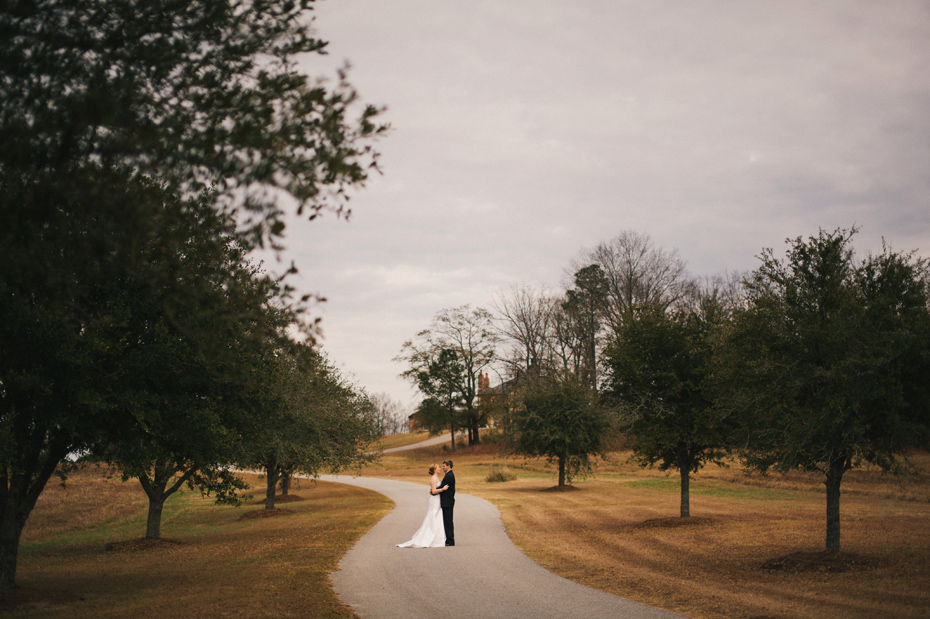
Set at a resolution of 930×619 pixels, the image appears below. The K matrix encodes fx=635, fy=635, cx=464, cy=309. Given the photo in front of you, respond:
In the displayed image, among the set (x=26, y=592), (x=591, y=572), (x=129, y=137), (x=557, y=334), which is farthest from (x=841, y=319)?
(x=557, y=334)

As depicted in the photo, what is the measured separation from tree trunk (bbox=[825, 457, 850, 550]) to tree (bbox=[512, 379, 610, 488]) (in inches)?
760

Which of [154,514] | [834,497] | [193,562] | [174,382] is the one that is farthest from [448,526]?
[154,514]

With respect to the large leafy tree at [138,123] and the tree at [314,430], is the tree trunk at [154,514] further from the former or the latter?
the large leafy tree at [138,123]

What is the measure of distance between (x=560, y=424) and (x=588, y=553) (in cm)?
1955

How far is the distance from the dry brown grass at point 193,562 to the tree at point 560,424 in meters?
9.04

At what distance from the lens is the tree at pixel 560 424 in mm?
32906

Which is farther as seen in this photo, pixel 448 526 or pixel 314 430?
pixel 314 430

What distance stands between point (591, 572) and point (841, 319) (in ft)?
21.3

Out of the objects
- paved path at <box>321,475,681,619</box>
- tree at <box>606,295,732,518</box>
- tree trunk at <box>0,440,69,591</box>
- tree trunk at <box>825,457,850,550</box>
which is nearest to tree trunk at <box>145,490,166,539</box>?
paved path at <box>321,475,681,619</box>

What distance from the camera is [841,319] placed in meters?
11.6

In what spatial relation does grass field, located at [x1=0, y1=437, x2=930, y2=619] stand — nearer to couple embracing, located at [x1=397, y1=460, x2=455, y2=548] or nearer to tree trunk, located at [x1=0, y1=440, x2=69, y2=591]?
tree trunk, located at [x1=0, y1=440, x2=69, y2=591]

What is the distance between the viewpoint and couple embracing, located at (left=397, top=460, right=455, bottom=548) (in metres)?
14.6

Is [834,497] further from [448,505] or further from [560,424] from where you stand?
[560,424]

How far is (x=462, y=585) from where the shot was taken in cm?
1012
